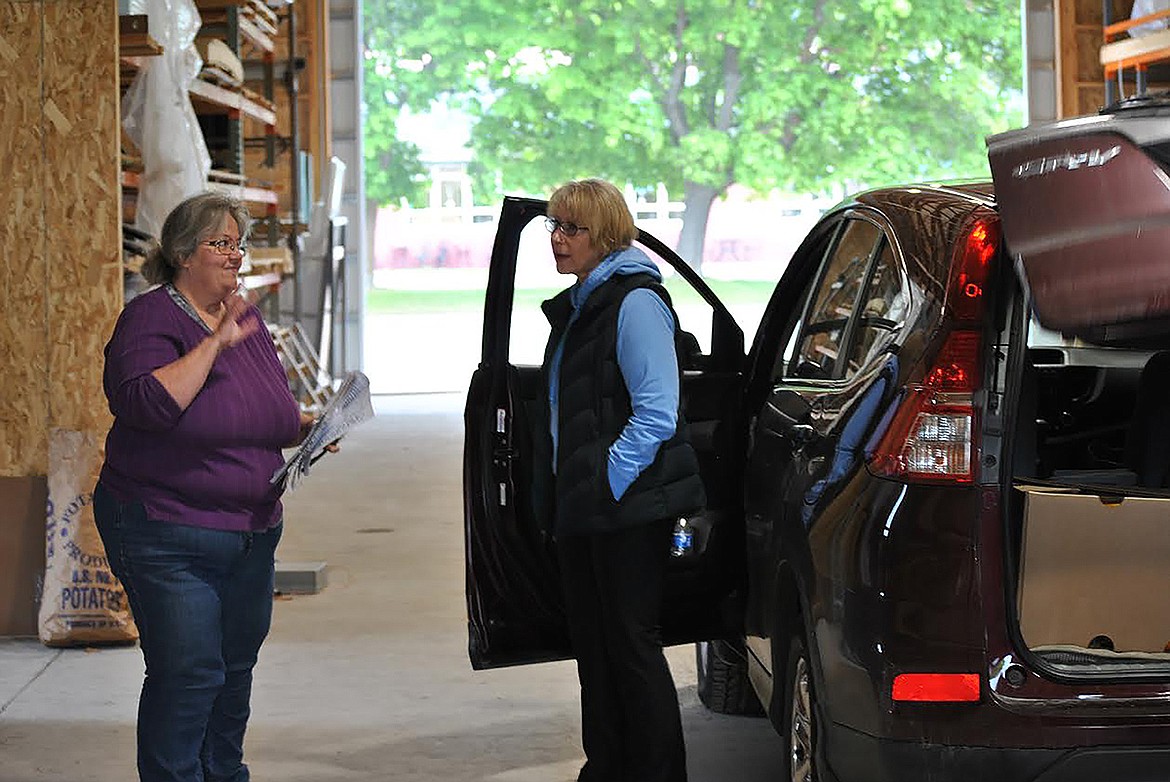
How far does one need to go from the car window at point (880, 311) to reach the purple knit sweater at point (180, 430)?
4.51 ft

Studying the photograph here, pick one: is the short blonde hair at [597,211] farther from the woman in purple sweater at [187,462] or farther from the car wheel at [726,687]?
the car wheel at [726,687]

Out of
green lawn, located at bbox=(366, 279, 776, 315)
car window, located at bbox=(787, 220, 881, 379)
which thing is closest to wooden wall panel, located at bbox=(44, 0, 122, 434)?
car window, located at bbox=(787, 220, 881, 379)

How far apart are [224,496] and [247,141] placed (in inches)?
513

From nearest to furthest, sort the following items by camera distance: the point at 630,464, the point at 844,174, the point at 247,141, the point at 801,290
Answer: the point at 630,464 < the point at 801,290 < the point at 247,141 < the point at 844,174

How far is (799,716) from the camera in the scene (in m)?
4.12

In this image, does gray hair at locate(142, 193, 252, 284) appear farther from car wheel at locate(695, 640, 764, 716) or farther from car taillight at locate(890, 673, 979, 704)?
car wheel at locate(695, 640, 764, 716)

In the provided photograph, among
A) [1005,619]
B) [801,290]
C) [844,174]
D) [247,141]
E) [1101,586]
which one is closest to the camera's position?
[1005,619]

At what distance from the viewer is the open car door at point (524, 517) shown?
15.7ft

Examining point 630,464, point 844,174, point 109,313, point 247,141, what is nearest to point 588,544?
point 630,464

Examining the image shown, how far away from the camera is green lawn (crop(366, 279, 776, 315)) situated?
143 ft

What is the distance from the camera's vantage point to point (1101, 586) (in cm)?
379

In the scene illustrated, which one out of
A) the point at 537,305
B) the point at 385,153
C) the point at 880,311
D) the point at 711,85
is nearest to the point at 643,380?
the point at 880,311

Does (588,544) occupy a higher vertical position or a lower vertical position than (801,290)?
lower

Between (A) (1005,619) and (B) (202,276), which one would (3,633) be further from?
(A) (1005,619)
